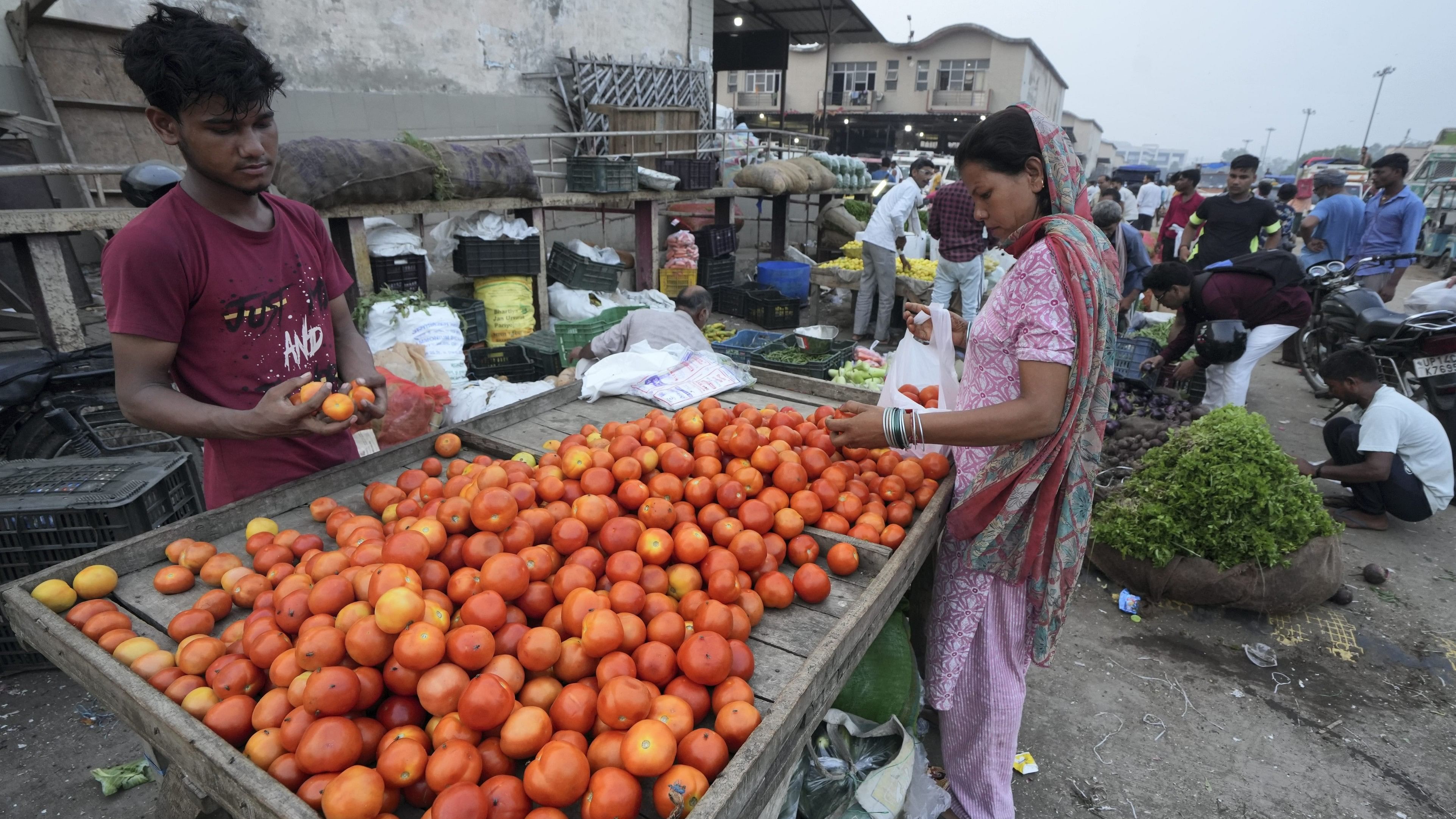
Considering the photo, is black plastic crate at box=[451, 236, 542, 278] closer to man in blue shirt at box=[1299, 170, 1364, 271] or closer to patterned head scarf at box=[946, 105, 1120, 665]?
patterned head scarf at box=[946, 105, 1120, 665]

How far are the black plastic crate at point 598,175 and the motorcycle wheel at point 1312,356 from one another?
8429mm

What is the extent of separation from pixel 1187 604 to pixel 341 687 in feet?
16.0

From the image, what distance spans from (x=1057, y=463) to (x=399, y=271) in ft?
21.4

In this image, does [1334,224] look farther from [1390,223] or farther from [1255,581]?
[1255,581]

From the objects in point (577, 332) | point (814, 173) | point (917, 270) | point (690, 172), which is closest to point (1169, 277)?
point (917, 270)

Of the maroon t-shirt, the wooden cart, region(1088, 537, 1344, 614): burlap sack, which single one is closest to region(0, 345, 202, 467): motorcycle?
the maroon t-shirt

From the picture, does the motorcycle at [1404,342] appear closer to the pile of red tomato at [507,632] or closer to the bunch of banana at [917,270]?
the bunch of banana at [917,270]

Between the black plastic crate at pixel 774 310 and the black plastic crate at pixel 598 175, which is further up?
the black plastic crate at pixel 598 175

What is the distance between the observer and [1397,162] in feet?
26.8

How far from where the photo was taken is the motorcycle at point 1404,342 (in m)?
5.69

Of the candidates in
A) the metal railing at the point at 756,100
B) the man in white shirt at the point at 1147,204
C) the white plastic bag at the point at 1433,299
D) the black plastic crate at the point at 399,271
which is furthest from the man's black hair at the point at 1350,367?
the metal railing at the point at 756,100

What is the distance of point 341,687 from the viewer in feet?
4.65

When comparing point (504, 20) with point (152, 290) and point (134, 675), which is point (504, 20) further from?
point (134, 675)

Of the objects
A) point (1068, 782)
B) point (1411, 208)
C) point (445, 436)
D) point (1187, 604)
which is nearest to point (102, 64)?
point (445, 436)
